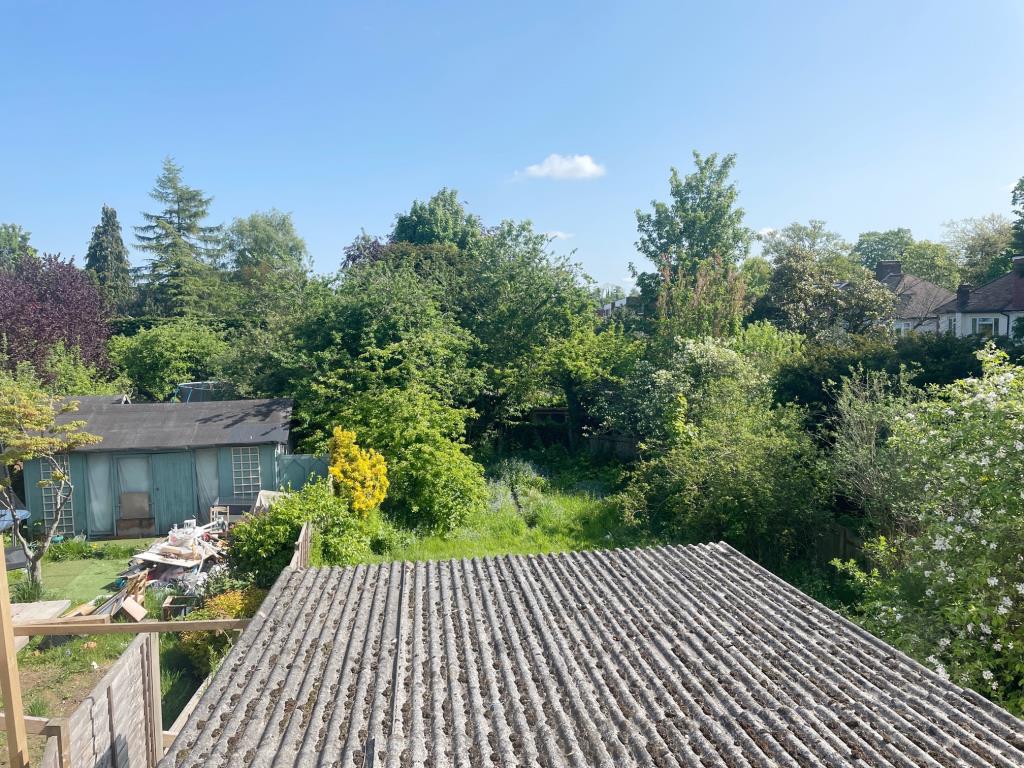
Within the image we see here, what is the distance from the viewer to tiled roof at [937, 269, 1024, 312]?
29406 mm

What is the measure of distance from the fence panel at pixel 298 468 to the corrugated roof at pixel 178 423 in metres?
0.76

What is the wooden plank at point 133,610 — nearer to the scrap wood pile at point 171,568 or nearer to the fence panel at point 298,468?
the scrap wood pile at point 171,568

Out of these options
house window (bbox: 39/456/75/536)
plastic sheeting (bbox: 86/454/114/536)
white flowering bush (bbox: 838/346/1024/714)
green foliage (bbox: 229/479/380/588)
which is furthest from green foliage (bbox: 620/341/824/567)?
house window (bbox: 39/456/75/536)

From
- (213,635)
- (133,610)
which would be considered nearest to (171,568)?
(133,610)

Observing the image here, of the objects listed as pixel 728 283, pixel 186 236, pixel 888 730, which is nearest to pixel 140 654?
pixel 888 730

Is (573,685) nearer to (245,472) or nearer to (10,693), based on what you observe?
(10,693)

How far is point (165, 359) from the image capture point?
27.8 metres

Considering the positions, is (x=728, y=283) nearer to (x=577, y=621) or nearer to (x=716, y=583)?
(x=716, y=583)

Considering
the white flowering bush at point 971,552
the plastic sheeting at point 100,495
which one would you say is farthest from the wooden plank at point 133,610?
the white flowering bush at point 971,552

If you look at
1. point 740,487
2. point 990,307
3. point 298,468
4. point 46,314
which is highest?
point 46,314

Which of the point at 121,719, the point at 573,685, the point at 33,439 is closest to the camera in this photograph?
the point at 573,685

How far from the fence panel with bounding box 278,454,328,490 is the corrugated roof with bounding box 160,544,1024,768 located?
9828mm

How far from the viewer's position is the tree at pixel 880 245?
68125 millimetres

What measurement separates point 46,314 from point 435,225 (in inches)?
851
